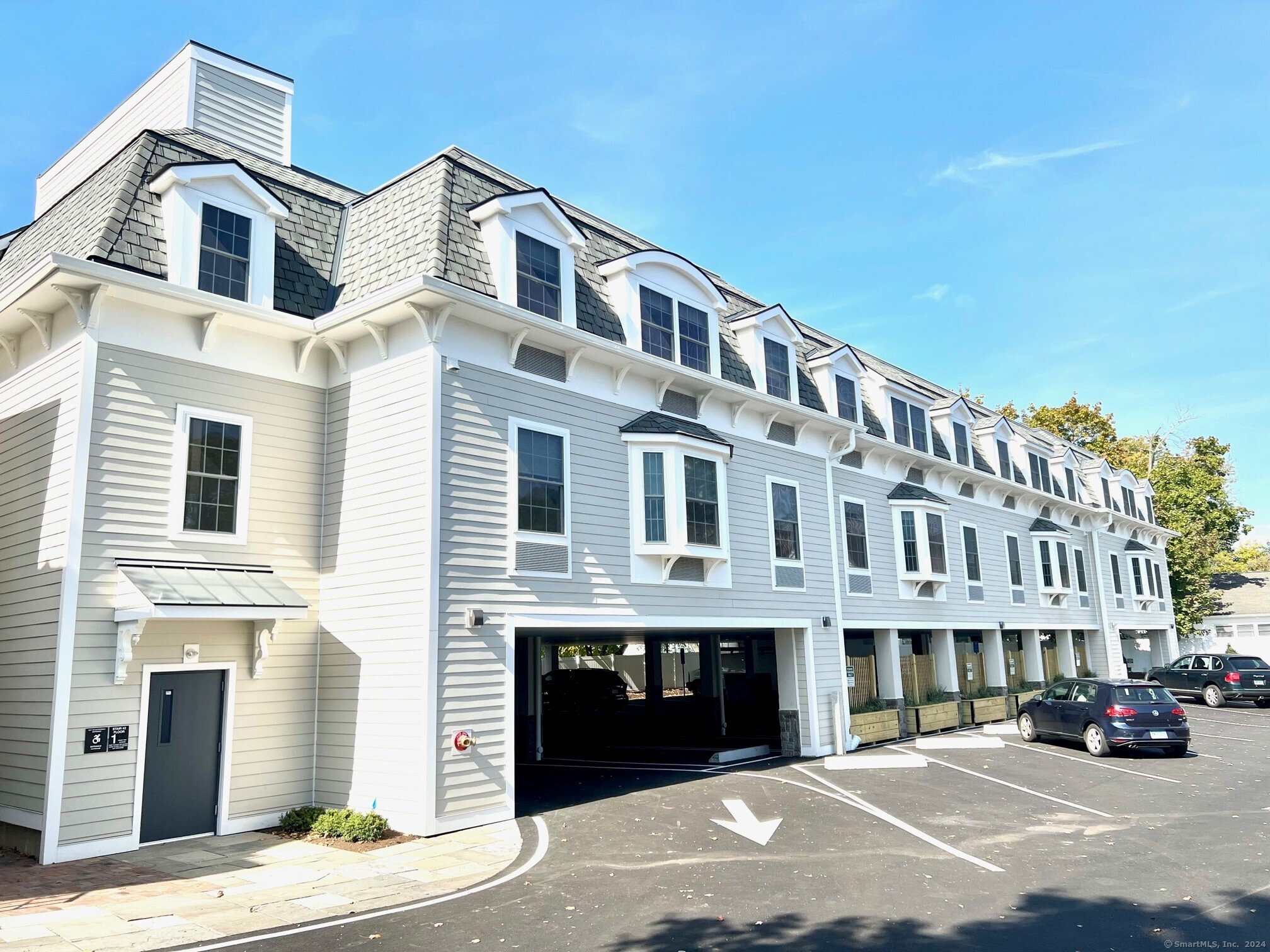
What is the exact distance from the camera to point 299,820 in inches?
478

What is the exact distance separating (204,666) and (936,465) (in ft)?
65.4

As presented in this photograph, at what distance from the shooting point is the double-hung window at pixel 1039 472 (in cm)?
3167

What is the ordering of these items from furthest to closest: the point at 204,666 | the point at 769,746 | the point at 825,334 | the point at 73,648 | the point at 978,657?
the point at 978,657 → the point at 825,334 → the point at 769,746 → the point at 204,666 → the point at 73,648

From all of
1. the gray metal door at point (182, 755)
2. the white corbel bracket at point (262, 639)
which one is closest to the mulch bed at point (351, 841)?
the gray metal door at point (182, 755)

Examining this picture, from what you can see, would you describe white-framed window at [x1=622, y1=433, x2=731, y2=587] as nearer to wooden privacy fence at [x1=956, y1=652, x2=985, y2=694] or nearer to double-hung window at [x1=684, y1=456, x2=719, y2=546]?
double-hung window at [x1=684, y1=456, x2=719, y2=546]

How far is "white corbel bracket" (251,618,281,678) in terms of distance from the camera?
1224 centimetres

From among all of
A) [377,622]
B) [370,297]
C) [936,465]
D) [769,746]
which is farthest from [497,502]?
[936,465]

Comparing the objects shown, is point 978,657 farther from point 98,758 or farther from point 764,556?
point 98,758

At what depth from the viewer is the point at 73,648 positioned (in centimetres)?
1079

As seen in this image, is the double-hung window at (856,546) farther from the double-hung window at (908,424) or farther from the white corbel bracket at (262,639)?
the white corbel bracket at (262,639)

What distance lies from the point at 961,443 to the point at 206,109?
22.0 meters

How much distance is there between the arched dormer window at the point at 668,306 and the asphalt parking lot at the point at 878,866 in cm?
796

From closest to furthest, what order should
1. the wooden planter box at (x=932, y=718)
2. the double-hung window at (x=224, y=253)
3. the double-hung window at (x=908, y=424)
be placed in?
the double-hung window at (x=224, y=253)
the wooden planter box at (x=932, y=718)
the double-hung window at (x=908, y=424)

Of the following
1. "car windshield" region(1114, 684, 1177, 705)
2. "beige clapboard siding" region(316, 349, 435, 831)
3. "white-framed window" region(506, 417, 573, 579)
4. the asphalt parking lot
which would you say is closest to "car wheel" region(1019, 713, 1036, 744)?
"car windshield" region(1114, 684, 1177, 705)
